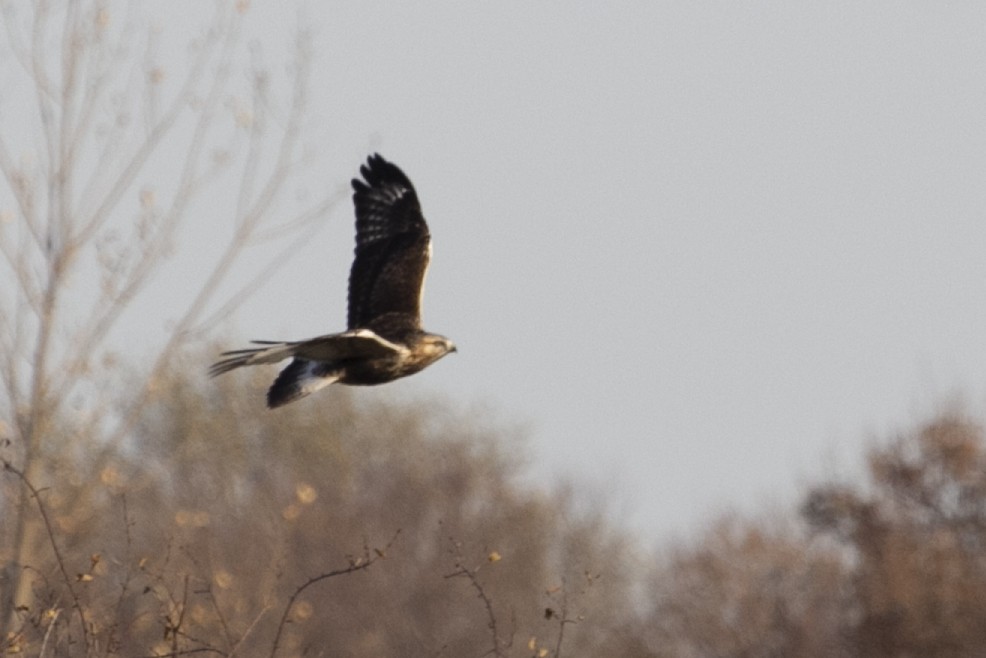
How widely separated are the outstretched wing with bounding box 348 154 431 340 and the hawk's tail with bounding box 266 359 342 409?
0.58 m

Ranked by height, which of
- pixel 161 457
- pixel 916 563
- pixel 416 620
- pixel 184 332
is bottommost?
pixel 184 332

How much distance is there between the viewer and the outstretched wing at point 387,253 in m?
11.7

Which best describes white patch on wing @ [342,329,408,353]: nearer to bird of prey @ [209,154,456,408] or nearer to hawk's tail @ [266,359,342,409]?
bird of prey @ [209,154,456,408]

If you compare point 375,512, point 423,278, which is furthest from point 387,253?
point 375,512

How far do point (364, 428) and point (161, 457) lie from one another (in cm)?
539

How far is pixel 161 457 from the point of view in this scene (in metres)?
45.7

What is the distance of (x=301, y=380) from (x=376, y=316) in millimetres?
1122

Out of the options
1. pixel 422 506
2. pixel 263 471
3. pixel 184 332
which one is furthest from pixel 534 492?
pixel 184 332

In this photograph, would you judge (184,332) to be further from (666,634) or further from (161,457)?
(161,457)

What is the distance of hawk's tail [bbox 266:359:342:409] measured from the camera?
413 inches

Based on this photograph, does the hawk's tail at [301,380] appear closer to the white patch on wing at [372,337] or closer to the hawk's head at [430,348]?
the white patch on wing at [372,337]

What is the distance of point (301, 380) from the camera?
34.9 ft

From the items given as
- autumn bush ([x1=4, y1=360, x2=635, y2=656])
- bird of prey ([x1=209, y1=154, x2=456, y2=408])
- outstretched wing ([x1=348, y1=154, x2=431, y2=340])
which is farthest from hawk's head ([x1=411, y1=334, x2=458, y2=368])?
autumn bush ([x1=4, y1=360, x2=635, y2=656])

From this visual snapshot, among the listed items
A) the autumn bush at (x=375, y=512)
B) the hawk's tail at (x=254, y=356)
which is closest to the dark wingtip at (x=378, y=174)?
the hawk's tail at (x=254, y=356)
